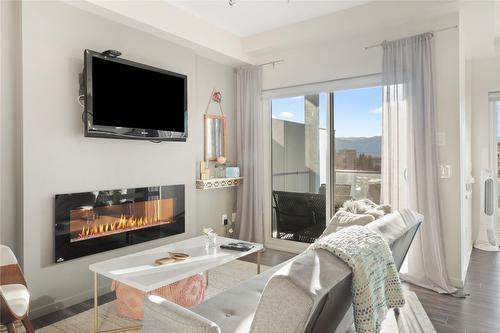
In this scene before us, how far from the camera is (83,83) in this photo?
113 inches

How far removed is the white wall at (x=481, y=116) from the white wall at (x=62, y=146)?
420 cm

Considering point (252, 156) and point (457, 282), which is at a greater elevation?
point (252, 156)

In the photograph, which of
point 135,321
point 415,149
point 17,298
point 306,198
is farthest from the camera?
point 306,198

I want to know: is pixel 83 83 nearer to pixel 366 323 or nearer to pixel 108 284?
pixel 108 284

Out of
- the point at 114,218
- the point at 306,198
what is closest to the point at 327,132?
the point at 306,198

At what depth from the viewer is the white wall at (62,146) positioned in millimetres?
2613

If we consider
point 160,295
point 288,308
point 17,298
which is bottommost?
point 160,295

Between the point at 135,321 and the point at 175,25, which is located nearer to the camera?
the point at 135,321

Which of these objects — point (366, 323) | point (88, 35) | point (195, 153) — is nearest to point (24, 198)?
point (88, 35)

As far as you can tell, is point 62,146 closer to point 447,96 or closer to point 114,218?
point 114,218

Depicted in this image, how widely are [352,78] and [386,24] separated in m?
0.64

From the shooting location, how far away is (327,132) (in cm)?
412

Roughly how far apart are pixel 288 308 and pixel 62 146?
2.53 metres

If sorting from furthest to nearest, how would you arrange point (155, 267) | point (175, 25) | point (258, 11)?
point (258, 11), point (175, 25), point (155, 267)
